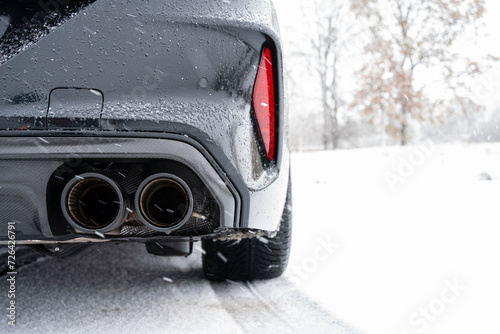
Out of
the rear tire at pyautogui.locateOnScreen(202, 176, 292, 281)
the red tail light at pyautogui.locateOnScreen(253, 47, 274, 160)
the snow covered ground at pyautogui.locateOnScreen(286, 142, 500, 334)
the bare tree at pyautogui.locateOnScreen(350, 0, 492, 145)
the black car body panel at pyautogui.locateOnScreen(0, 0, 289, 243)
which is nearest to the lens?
the black car body panel at pyautogui.locateOnScreen(0, 0, 289, 243)

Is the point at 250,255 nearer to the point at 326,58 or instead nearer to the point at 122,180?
the point at 122,180

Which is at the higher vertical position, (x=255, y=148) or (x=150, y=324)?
(x=255, y=148)

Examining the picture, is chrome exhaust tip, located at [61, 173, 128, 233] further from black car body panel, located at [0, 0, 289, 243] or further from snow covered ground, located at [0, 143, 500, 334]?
snow covered ground, located at [0, 143, 500, 334]

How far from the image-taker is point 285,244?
1957mm

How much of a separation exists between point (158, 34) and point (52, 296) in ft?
4.44

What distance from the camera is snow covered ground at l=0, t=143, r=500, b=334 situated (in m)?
1.63

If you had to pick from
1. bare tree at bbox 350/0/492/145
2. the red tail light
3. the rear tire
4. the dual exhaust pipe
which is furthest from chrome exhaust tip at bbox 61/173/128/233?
bare tree at bbox 350/0/492/145

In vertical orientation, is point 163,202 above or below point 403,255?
above

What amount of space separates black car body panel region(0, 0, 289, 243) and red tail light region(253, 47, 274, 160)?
0.07ft

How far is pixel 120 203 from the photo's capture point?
118cm

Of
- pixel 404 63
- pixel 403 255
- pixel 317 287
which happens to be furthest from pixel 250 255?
pixel 404 63

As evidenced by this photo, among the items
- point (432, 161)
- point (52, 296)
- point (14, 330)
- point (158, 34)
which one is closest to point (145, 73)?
point (158, 34)

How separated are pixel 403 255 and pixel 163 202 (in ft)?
5.48

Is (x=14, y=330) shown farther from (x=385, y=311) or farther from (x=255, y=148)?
(x=385, y=311)
